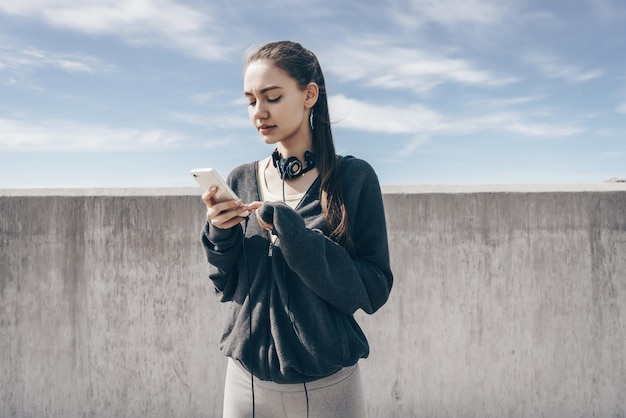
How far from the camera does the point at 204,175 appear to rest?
4.81ft

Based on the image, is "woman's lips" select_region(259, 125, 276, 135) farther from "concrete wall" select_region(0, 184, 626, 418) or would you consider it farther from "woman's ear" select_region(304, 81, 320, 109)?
"concrete wall" select_region(0, 184, 626, 418)

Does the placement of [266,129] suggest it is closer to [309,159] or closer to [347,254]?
[309,159]

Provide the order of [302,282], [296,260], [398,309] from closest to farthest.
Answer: [296,260] < [302,282] < [398,309]

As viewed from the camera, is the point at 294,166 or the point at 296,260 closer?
the point at 296,260

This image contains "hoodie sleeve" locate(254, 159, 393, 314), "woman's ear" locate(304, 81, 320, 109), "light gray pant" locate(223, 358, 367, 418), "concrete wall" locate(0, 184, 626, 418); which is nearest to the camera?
"hoodie sleeve" locate(254, 159, 393, 314)

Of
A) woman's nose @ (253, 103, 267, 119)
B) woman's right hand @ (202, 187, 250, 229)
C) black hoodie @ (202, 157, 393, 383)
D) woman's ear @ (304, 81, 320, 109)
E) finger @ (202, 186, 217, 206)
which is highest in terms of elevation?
woman's ear @ (304, 81, 320, 109)

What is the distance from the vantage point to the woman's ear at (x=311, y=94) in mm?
1672

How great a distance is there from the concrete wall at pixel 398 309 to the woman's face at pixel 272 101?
186 centimetres

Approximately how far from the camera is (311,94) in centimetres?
168

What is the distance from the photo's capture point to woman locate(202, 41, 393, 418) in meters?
1.48

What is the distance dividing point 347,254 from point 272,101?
460mm

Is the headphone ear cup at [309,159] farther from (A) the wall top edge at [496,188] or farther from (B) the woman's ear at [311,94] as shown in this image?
(A) the wall top edge at [496,188]

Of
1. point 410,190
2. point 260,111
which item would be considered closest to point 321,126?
point 260,111

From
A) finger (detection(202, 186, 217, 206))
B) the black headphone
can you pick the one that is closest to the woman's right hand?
finger (detection(202, 186, 217, 206))
